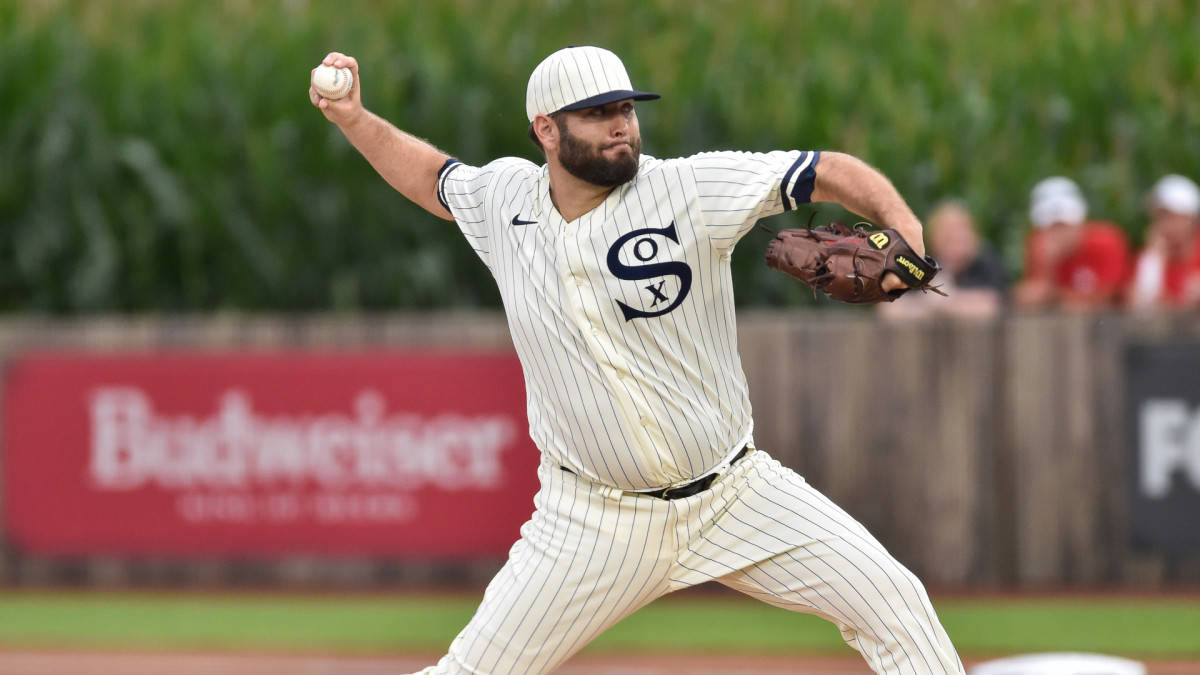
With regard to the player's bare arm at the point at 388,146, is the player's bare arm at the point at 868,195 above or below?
below

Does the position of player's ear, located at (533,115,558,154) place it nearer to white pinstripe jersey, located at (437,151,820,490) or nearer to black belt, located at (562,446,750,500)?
white pinstripe jersey, located at (437,151,820,490)

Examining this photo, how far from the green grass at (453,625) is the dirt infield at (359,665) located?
26 cm

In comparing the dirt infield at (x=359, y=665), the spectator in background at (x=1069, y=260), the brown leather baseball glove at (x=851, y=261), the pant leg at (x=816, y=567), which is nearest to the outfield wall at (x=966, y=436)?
the spectator in background at (x=1069, y=260)

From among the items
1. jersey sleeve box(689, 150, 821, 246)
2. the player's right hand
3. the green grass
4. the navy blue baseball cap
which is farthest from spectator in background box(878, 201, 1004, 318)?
the navy blue baseball cap

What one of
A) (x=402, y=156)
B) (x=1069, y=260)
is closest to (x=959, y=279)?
(x=1069, y=260)

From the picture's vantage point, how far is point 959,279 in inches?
424

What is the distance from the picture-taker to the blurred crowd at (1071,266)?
1048 centimetres

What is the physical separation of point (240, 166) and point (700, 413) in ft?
30.8

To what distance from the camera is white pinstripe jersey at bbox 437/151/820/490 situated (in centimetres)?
472

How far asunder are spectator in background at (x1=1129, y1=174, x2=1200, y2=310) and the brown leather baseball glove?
624 cm

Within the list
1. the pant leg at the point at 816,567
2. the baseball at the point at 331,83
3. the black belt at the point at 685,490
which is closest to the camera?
the pant leg at the point at 816,567

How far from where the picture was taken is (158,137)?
13.5 meters

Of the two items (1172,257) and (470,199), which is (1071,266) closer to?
(1172,257)

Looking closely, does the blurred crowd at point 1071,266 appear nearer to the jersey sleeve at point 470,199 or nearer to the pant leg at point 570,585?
the jersey sleeve at point 470,199
